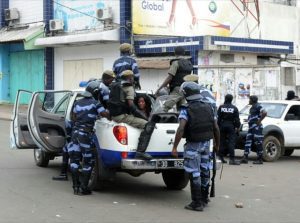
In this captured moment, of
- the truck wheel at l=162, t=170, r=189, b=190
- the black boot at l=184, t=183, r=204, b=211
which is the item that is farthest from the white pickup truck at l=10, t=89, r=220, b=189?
the black boot at l=184, t=183, r=204, b=211

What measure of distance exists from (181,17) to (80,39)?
4.65 m

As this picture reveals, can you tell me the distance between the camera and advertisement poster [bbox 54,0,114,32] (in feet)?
83.4

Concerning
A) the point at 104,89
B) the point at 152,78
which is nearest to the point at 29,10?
the point at 152,78

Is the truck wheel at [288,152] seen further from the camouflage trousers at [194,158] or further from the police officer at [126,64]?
the camouflage trousers at [194,158]

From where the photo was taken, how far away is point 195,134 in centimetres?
766

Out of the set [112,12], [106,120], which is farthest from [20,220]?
[112,12]

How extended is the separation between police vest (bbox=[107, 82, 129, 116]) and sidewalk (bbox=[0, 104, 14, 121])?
17511 millimetres

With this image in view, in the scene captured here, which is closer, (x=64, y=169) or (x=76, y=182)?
(x=76, y=182)

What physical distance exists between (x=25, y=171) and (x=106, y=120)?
122 inches

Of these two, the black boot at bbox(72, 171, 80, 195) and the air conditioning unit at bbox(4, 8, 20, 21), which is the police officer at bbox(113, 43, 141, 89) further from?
the air conditioning unit at bbox(4, 8, 20, 21)

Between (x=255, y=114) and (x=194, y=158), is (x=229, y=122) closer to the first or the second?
(x=255, y=114)

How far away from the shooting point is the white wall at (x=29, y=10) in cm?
2978

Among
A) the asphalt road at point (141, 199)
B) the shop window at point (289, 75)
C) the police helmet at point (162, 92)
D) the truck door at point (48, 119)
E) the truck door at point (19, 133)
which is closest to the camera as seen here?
the asphalt road at point (141, 199)

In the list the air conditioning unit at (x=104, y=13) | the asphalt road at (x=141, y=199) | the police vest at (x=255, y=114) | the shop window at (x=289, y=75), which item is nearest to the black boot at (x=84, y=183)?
the asphalt road at (x=141, y=199)
